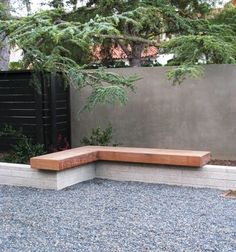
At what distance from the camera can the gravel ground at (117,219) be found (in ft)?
13.3

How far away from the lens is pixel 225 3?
919cm

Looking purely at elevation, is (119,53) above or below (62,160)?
above

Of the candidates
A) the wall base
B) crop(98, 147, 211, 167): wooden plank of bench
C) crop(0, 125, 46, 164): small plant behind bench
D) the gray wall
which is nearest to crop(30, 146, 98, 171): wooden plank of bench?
the wall base

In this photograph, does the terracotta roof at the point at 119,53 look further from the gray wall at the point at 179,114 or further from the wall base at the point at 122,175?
the wall base at the point at 122,175

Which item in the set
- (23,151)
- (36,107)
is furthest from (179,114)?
(23,151)

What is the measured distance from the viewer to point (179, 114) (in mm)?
7812

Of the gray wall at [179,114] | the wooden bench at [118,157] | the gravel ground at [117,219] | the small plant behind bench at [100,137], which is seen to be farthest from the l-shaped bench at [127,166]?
the gray wall at [179,114]

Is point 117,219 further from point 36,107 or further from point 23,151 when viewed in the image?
point 36,107

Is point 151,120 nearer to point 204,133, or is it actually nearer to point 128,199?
point 204,133

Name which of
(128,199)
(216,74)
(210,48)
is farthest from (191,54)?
(128,199)

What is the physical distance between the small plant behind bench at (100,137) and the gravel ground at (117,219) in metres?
1.43

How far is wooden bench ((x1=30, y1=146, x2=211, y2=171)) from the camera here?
6.26 m

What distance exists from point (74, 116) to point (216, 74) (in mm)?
2688

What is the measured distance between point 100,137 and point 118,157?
117 cm
